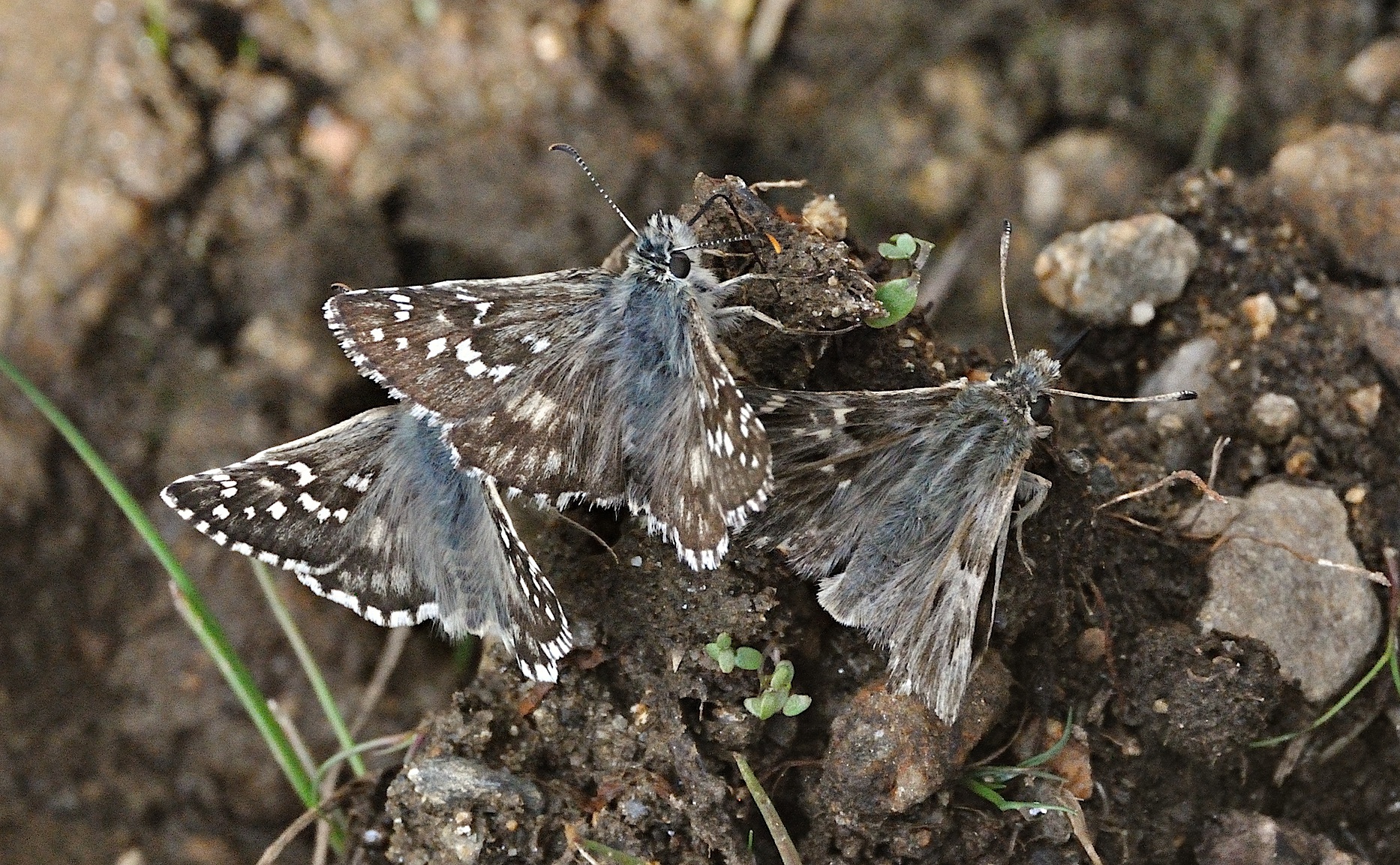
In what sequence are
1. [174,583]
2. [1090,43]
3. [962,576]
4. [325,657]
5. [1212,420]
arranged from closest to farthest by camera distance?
[962,576], [1212,420], [174,583], [325,657], [1090,43]

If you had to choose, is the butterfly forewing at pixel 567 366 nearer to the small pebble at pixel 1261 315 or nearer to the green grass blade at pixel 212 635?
the green grass blade at pixel 212 635

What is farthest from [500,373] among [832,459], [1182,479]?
[1182,479]

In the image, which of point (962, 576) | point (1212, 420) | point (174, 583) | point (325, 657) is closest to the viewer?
point (962, 576)

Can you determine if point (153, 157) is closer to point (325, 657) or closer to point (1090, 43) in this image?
point (325, 657)

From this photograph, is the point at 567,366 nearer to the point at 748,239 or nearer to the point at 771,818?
the point at 748,239

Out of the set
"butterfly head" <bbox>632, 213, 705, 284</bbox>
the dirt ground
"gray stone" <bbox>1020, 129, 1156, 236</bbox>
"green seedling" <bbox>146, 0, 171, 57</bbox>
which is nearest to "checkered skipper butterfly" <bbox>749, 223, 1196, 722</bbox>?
the dirt ground

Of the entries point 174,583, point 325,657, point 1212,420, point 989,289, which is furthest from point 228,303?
point 1212,420

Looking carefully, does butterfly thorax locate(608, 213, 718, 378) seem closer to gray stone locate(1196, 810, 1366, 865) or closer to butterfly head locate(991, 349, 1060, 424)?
butterfly head locate(991, 349, 1060, 424)
